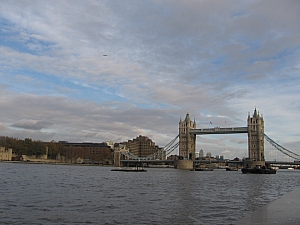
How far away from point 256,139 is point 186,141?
2680cm

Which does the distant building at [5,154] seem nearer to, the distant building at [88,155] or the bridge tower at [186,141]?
the distant building at [88,155]

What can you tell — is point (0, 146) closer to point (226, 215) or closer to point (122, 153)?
point (122, 153)

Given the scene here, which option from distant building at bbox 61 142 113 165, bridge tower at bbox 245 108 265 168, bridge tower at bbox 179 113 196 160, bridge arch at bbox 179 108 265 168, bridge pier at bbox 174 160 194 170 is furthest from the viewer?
distant building at bbox 61 142 113 165

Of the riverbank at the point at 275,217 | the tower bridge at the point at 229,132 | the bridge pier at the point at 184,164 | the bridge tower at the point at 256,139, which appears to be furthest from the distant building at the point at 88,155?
the riverbank at the point at 275,217

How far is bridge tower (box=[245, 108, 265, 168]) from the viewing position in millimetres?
132125

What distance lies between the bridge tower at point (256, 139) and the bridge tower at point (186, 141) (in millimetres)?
21827

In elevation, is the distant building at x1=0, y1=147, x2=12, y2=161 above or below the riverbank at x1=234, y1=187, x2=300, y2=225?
above

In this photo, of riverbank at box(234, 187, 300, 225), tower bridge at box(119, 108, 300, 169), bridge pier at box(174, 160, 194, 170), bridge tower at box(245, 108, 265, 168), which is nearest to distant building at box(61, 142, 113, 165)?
tower bridge at box(119, 108, 300, 169)

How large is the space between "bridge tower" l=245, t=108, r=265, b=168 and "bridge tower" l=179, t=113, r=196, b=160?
71.6 feet

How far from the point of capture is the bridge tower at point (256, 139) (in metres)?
132

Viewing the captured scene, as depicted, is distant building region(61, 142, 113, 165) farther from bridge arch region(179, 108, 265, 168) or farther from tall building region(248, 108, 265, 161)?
tall building region(248, 108, 265, 161)

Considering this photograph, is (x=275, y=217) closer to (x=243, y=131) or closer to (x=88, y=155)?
(x=243, y=131)

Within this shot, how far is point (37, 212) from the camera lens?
16.8m

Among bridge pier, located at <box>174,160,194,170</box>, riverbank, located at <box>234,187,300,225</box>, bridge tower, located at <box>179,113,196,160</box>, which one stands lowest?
riverbank, located at <box>234,187,300,225</box>
